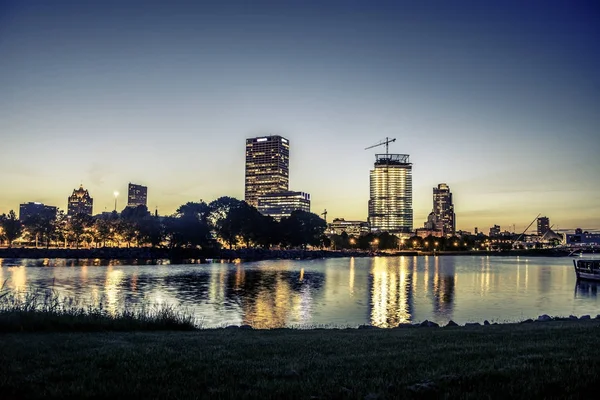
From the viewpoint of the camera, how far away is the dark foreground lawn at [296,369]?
9.46 metres

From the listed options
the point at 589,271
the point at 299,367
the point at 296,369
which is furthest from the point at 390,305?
the point at 589,271

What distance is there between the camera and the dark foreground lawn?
9.46 meters

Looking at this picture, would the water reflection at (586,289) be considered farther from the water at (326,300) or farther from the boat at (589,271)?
the boat at (589,271)

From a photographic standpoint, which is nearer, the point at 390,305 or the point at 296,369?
the point at 296,369

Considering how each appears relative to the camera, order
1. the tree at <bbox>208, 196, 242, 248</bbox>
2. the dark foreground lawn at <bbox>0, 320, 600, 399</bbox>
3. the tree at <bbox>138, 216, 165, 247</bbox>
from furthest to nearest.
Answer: the tree at <bbox>208, 196, 242, 248</bbox>
the tree at <bbox>138, 216, 165, 247</bbox>
the dark foreground lawn at <bbox>0, 320, 600, 399</bbox>

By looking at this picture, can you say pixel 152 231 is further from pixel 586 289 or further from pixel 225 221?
pixel 586 289

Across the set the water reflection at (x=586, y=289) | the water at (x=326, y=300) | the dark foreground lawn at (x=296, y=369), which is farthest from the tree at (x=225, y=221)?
the dark foreground lawn at (x=296, y=369)

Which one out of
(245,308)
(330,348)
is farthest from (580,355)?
(245,308)

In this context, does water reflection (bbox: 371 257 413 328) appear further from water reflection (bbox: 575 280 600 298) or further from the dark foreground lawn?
water reflection (bbox: 575 280 600 298)

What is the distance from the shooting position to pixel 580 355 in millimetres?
12367

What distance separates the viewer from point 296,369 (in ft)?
37.2

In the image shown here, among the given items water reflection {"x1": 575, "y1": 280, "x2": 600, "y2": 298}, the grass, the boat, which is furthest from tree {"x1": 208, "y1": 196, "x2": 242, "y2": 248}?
the grass

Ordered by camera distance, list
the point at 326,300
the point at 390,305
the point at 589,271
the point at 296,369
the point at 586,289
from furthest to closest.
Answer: the point at 589,271 < the point at 586,289 < the point at 326,300 < the point at 390,305 < the point at 296,369

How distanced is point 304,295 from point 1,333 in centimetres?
4166
